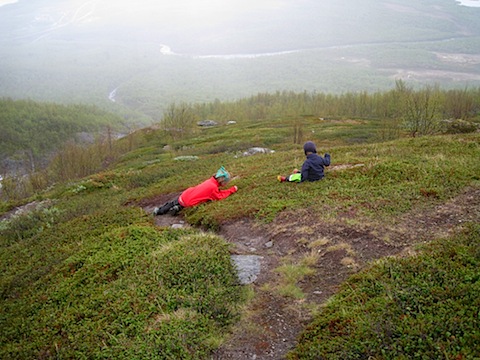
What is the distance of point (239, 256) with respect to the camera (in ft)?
31.2

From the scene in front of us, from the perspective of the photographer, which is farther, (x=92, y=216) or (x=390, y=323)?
(x=92, y=216)

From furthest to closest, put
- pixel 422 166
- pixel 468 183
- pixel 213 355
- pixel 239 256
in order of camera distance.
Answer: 1. pixel 422 166
2. pixel 468 183
3. pixel 239 256
4. pixel 213 355

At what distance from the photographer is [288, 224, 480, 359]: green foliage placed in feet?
16.5

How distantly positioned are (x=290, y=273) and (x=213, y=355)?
9.32 ft

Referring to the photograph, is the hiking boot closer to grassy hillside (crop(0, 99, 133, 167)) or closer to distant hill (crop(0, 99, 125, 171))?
grassy hillside (crop(0, 99, 133, 167))

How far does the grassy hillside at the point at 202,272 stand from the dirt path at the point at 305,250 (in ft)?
0.86

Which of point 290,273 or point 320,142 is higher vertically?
point 290,273

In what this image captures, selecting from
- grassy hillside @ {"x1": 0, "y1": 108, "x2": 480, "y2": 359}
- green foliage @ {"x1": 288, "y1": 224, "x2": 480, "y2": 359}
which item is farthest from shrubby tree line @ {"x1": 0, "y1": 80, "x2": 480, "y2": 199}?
green foliage @ {"x1": 288, "y1": 224, "x2": 480, "y2": 359}

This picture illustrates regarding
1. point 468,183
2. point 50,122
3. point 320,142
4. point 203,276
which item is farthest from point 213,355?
point 50,122

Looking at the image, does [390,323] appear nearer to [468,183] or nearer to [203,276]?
[203,276]

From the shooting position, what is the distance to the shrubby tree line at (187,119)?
135 feet

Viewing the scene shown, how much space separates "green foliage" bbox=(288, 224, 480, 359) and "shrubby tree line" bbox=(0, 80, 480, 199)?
27049 mm

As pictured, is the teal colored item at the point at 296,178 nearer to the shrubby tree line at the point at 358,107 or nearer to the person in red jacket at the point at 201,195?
the person in red jacket at the point at 201,195

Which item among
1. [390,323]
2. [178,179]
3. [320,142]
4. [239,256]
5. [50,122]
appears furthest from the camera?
[50,122]
